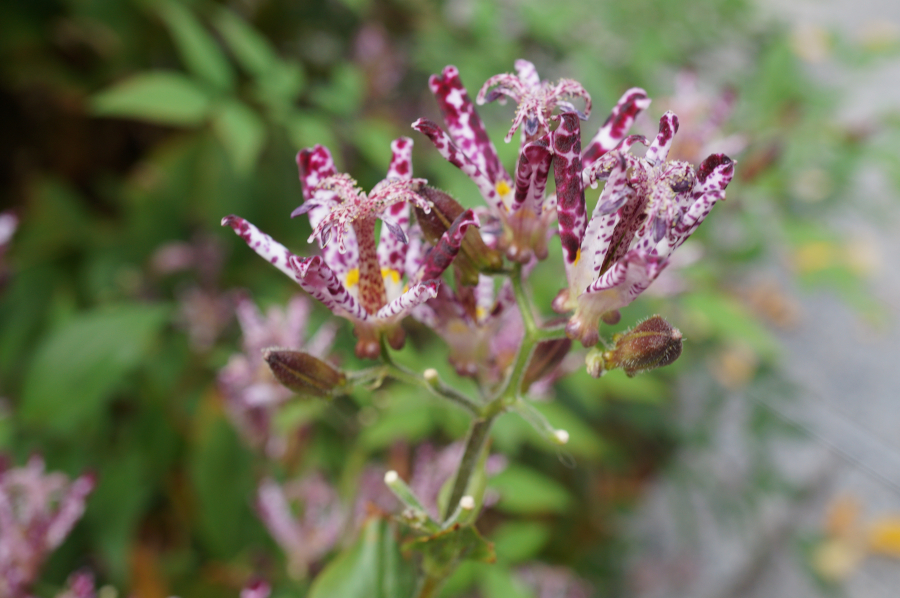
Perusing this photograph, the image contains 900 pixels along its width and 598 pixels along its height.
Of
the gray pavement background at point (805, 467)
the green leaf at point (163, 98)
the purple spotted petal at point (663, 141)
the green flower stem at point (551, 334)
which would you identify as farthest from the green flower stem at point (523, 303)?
the gray pavement background at point (805, 467)

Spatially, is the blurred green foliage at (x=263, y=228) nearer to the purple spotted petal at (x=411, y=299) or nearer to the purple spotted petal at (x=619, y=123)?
the purple spotted petal at (x=411, y=299)

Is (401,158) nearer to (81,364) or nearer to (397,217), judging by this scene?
(397,217)

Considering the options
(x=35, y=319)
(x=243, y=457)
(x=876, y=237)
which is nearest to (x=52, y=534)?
(x=243, y=457)

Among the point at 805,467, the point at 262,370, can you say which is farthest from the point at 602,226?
the point at 805,467

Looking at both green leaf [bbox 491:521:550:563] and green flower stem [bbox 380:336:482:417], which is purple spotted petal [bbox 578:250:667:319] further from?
green leaf [bbox 491:521:550:563]

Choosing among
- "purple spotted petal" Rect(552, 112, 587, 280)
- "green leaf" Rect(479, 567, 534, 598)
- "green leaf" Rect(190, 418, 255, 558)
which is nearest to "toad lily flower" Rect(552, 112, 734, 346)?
"purple spotted petal" Rect(552, 112, 587, 280)

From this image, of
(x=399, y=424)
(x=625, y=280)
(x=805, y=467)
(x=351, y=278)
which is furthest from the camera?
(x=805, y=467)
